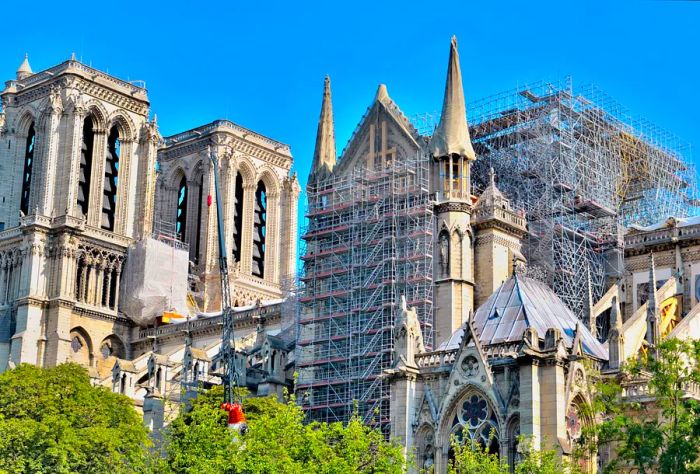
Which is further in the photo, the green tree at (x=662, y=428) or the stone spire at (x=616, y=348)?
the stone spire at (x=616, y=348)

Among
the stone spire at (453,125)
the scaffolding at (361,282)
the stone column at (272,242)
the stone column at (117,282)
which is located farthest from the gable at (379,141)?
the stone column at (272,242)

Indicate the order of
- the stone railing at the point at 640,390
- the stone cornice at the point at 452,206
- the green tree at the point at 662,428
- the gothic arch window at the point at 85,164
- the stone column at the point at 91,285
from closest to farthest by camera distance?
the green tree at the point at 662,428, the stone railing at the point at 640,390, the stone cornice at the point at 452,206, the stone column at the point at 91,285, the gothic arch window at the point at 85,164

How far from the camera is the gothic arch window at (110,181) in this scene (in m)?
92.8

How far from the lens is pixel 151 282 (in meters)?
88.1

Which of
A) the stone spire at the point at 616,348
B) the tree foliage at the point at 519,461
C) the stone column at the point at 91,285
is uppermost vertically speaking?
the stone column at the point at 91,285

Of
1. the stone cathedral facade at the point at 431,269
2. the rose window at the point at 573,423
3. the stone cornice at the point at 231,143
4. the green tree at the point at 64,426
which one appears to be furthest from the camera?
the stone cornice at the point at 231,143

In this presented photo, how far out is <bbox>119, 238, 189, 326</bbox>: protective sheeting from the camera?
8788cm

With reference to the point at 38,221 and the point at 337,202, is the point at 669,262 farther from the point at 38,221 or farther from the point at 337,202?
the point at 38,221

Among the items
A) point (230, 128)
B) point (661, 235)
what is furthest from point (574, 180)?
point (230, 128)

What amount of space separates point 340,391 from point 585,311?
38.5 ft

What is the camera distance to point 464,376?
39.8 m

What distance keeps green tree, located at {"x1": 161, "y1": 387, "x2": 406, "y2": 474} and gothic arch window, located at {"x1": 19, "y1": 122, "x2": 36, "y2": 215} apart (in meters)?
56.1

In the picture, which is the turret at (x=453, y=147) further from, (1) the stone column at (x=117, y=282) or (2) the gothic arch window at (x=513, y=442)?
(1) the stone column at (x=117, y=282)

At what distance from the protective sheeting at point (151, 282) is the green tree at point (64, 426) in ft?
78.3
